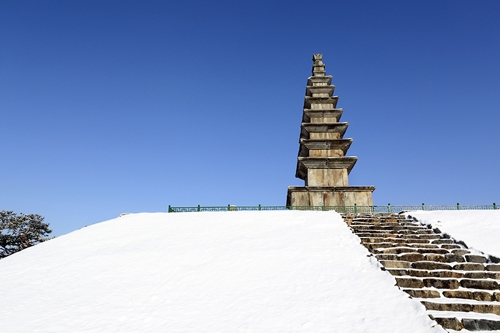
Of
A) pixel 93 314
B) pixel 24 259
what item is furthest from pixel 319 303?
pixel 24 259

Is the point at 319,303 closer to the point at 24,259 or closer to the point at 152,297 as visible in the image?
the point at 152,297

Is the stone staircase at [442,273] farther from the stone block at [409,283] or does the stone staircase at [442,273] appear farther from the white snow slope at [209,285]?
the white snow slope at [209,285]

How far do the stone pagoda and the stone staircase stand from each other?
1085cm

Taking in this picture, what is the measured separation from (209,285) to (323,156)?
20609mm

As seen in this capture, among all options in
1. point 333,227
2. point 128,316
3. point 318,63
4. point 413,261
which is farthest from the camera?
point 318,63

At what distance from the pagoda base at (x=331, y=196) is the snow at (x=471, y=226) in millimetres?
8097

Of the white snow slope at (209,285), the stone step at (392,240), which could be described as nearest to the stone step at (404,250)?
the white snow slope at (209,285)

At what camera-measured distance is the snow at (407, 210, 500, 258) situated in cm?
1137

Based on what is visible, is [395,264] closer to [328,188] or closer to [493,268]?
[493,268]

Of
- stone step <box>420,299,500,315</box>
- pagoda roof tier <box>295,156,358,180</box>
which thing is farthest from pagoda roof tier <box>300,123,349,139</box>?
stone step <box>420,299,500,315</box>

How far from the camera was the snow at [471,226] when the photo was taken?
448 inches

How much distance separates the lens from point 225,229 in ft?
49.6

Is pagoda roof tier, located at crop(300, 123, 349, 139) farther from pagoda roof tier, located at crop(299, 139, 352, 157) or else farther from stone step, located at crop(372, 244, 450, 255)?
stone step, located at crop(372, 244, 450, 255)

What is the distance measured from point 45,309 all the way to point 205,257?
5041 millimetres
